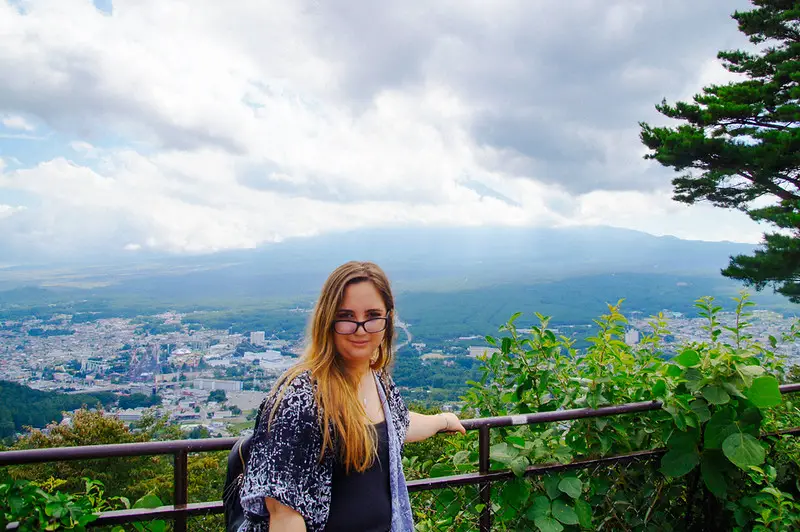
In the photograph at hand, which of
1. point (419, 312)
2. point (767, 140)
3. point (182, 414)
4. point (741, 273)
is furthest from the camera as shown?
point (419, 312)

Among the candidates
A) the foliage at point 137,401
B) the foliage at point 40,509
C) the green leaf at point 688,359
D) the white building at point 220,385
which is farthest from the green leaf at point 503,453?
the white building at point 220,385

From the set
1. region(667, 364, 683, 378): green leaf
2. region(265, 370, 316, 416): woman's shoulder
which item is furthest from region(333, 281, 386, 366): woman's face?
region(667, 364, 683, 378): green leaf

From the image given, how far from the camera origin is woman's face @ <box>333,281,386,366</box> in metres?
1.29

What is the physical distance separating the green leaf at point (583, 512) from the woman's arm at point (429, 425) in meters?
0.55

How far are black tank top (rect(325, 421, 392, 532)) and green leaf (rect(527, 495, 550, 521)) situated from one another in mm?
787

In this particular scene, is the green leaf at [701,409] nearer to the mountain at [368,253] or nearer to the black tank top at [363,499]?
the black tank top at [363,499]

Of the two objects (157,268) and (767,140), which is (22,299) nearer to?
(157,268)

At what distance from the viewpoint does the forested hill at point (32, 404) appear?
23.5m

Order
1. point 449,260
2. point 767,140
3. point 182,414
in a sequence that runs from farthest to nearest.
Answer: point 449,260 < point 182,414 < point 767,140

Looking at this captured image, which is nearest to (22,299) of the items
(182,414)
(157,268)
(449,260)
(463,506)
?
(157,268)

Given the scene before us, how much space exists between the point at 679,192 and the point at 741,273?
2.48m

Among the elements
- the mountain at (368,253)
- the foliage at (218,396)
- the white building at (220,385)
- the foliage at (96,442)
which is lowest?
the white building at (220,385)

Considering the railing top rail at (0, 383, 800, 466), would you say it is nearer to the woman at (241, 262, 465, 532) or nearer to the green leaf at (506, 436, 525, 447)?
the green leaf at (506, 436, 525, 447)

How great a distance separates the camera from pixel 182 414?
24500 mm
